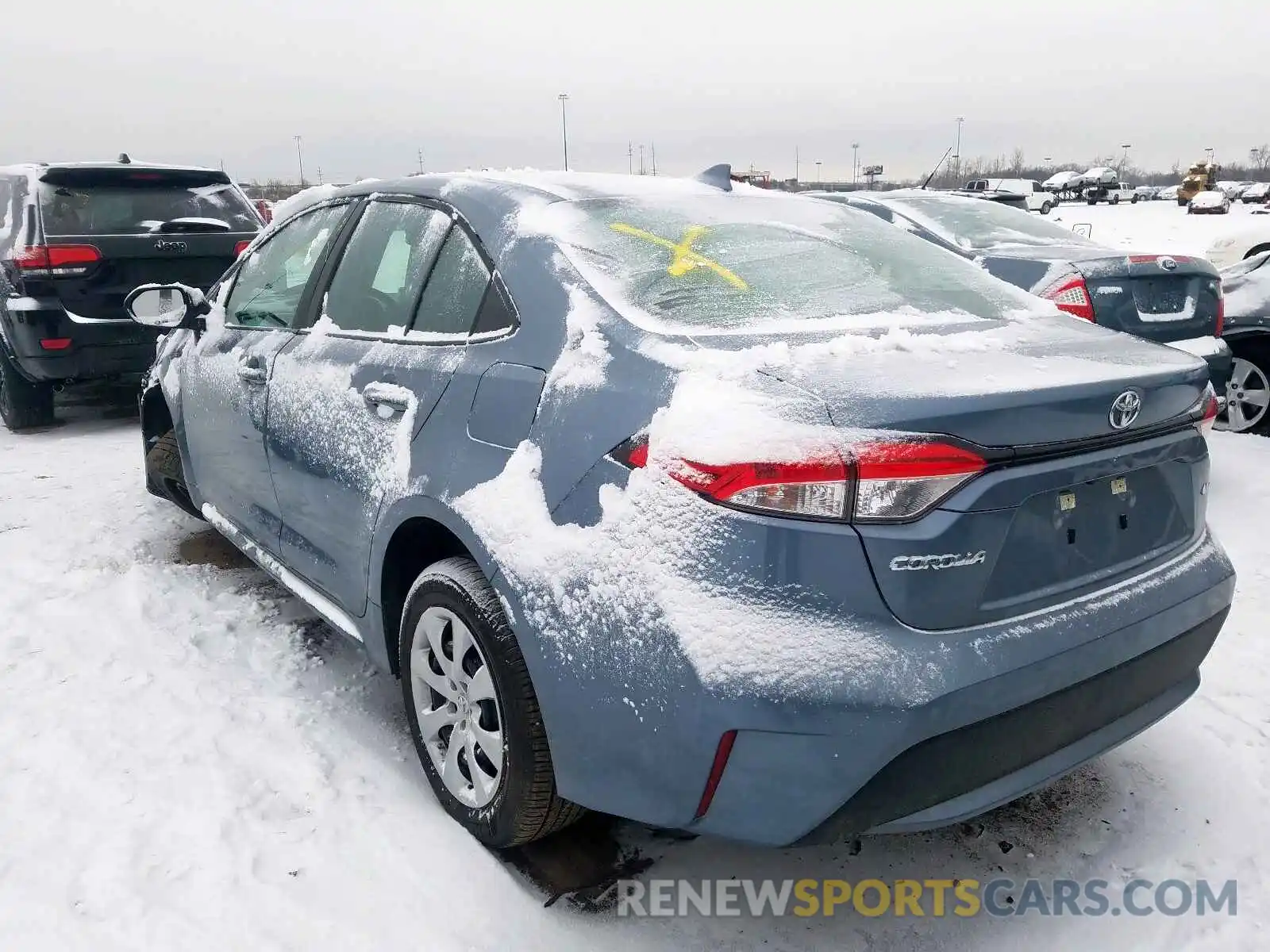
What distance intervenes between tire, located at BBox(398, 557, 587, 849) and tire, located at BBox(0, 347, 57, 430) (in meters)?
5.48

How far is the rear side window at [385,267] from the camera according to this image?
8.57 ft

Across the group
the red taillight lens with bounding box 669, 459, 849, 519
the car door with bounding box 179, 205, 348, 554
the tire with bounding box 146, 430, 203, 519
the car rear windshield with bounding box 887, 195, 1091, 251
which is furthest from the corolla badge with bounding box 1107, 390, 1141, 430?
the car rear windshield with bounding box 887, 195, 1091, 251

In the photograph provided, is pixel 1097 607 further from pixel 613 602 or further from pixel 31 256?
pixel 31 256

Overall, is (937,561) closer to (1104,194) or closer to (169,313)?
(169,313)

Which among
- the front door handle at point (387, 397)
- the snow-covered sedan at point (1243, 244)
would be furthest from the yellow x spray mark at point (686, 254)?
the snow-covered sedan at point (1243, 244)

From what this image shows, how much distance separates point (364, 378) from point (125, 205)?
4.84 meters

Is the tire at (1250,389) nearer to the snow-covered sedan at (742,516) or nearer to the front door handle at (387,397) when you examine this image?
the snow-covered sedan at (742,516)

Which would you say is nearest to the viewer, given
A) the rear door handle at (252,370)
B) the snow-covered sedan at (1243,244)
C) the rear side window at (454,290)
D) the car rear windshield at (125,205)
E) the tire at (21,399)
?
the rear side window at (454,290)

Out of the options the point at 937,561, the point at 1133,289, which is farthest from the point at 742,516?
the point at 1133,289

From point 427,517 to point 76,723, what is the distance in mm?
1389

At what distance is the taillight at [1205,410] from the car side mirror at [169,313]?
3541 millimetres

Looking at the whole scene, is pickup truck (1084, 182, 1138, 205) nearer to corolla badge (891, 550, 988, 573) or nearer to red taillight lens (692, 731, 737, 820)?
corolla badge (891, 550, 988, 573)

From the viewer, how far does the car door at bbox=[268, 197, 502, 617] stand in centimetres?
239

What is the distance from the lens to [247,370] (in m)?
3.26
